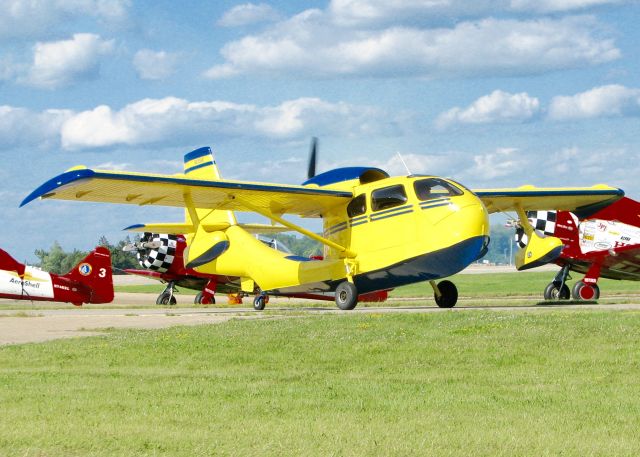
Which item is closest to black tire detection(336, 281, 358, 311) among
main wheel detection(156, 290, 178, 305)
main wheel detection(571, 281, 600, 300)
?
main wheel detection(571, 281, 600, 300)

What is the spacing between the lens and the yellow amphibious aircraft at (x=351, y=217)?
21.5 meters

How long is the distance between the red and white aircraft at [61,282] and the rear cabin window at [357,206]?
10.8 m

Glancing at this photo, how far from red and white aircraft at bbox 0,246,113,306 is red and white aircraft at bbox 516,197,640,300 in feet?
45.5

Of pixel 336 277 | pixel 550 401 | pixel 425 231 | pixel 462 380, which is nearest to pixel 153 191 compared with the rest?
pixel 336 277

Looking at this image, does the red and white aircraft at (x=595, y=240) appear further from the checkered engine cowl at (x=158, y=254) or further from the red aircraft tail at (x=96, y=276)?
the checkered engine cowl at (x=158, y=254)

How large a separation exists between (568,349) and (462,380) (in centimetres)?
285

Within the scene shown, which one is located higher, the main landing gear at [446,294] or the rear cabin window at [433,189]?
the rear cabin window at [433,189]

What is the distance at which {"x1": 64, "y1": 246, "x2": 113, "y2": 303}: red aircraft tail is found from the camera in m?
31.3

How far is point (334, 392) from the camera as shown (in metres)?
9.09

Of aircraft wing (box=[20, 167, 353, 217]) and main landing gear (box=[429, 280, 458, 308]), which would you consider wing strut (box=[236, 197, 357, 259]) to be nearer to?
aircraft wing (box=[20, 167, 353, 217])

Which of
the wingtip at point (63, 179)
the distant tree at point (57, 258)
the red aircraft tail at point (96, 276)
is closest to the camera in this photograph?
the wingtip at point (63, 179)

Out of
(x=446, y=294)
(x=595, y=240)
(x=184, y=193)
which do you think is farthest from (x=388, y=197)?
(x=595, y=240)

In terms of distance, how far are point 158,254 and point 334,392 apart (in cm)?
2856

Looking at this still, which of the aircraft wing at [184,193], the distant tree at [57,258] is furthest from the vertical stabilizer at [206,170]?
the distant tree at [57,258]
